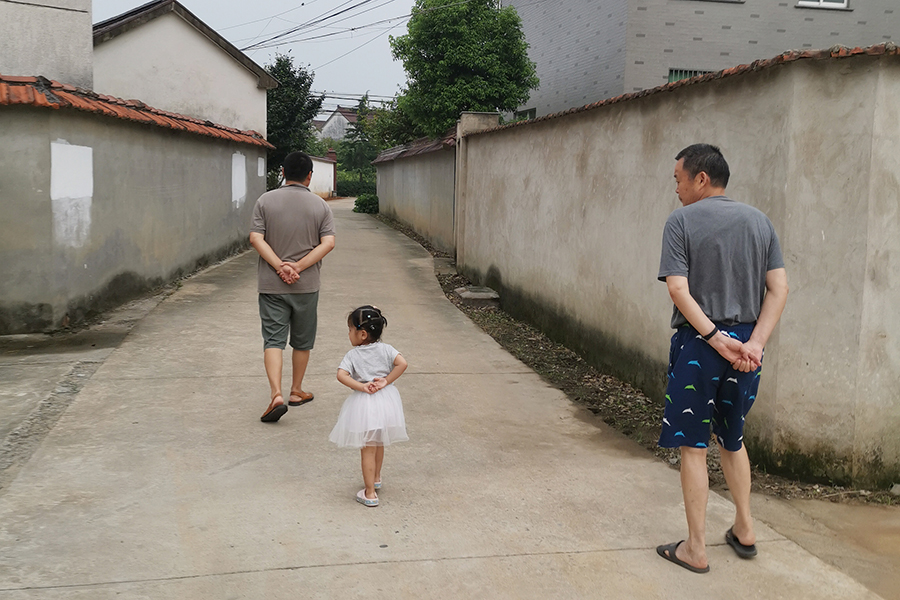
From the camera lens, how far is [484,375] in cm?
695

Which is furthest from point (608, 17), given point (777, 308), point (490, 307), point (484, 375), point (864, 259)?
point (777, 308)

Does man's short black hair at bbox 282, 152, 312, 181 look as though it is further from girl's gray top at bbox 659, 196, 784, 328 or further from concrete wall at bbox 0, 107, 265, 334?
concrete wall at bbox 0, 107, 265, 334

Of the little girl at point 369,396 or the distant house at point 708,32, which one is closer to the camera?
the little girl at point 369,396

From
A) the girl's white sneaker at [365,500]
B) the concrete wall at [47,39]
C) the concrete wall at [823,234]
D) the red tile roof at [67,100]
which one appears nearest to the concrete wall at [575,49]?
the red tile roof at [67,100]

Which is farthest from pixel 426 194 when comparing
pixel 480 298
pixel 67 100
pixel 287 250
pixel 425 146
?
pixel 287 250

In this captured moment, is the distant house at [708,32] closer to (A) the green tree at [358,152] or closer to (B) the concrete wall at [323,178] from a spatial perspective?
(B) the concrete wall at [323,178]

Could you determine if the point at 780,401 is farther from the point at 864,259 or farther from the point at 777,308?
the point at 777,308

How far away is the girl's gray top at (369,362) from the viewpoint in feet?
13.1

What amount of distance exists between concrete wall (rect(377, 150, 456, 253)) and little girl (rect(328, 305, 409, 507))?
37.1 ft

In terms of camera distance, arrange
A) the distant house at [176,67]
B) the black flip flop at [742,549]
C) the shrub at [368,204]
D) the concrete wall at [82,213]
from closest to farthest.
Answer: the black flip flop at [742,549], the concrete wall at [82,213], the distant house at [176,67], the shrub at [368,204]

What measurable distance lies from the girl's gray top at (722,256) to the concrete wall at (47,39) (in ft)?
26.3

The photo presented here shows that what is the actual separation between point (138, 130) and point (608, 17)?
31.2 feet

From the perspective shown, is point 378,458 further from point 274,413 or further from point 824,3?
point 824,3

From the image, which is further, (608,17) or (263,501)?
(608,17)
